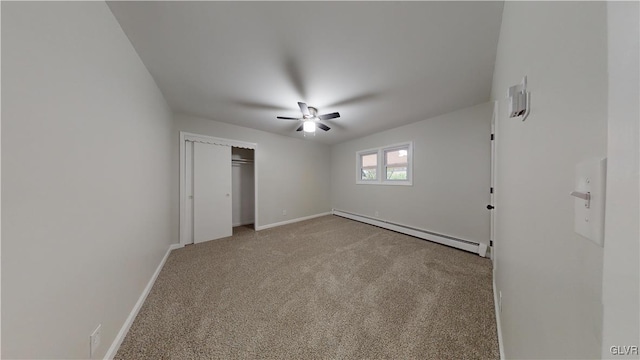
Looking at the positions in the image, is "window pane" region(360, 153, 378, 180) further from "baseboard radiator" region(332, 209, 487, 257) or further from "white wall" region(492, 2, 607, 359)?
"white wall" region(492, 2, 607, 359)

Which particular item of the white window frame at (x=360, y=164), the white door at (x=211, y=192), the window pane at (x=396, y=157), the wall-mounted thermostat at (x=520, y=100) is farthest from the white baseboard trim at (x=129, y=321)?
the window pane at (x=396, y=157)

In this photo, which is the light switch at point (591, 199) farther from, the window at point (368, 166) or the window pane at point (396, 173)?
the window at point (368, 166)

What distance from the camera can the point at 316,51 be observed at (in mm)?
1598

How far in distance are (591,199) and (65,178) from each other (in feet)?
5.92

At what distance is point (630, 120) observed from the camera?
0.75ft

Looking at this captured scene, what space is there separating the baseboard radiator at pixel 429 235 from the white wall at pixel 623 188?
3.03m

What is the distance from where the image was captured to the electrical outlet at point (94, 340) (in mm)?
1048

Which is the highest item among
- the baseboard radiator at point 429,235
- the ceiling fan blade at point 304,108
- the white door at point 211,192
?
the ceiling fan blade at point 304,108

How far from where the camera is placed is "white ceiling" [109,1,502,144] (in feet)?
4.14

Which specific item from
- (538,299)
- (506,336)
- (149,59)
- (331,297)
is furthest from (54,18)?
(506,336)

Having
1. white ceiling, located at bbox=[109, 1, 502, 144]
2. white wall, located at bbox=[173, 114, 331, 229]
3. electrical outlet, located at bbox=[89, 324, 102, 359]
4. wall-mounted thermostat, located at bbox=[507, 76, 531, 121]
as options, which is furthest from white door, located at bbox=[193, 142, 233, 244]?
wall-mounted thermostat, located at bbox=[507, 76, 531, 121]

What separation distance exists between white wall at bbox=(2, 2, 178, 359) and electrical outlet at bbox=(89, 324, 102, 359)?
0.03 meters

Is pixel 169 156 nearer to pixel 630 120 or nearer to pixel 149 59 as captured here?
pixel 149 59

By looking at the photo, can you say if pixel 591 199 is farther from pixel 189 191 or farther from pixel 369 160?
pixel 369 160
